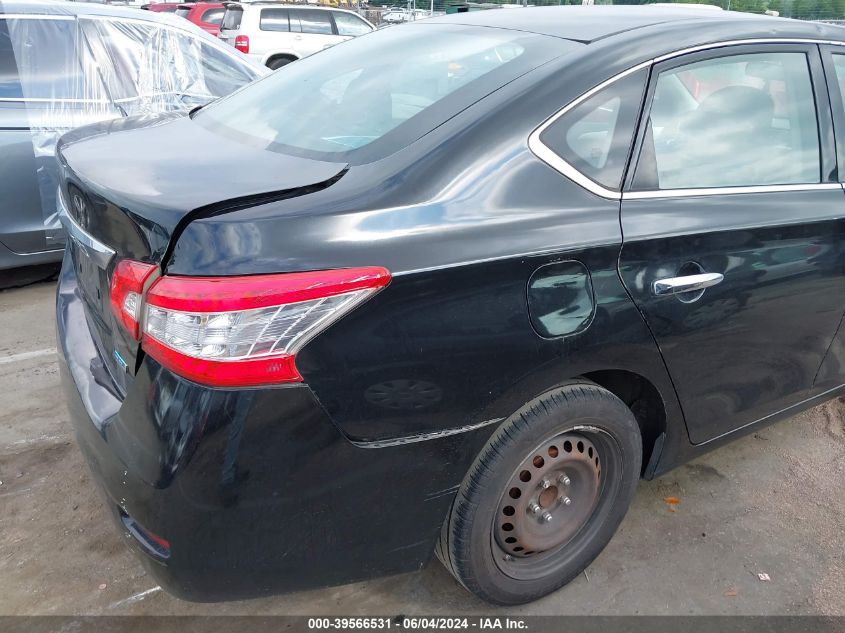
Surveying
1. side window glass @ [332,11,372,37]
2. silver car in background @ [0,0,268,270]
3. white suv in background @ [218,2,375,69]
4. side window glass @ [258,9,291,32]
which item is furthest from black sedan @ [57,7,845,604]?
side window glass @ [332,11,372,37]

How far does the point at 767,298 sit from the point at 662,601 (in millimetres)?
1035

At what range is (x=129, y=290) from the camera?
165 centimetres

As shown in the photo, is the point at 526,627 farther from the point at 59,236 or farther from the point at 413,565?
the point at 59,236

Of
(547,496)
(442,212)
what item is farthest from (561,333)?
(547,496)

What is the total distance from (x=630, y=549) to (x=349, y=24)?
14582 mm

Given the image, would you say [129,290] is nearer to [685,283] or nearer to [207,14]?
[685,283]

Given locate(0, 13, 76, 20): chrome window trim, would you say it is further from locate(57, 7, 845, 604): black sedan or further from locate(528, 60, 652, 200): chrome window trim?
locate(528, 60, 652, 200): chrome window trim

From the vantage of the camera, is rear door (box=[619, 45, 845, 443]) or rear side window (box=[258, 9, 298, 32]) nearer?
rear door (box=[619, 45, 845, 443])

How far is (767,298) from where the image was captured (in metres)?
2.26

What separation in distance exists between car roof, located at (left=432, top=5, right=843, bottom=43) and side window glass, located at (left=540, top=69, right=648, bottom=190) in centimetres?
22

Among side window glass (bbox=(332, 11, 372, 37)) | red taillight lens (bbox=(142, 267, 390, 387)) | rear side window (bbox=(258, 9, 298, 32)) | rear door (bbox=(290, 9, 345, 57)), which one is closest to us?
red taillight lens (bbox=(142, 267, 390, 387))

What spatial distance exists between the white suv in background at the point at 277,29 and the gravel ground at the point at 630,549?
11744 millimetres

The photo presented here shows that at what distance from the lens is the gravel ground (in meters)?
2.24

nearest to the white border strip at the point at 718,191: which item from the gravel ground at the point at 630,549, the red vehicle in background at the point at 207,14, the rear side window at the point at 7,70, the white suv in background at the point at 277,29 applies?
the gravel ground at the point at 630,549
